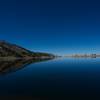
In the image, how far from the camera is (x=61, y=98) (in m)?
27.1

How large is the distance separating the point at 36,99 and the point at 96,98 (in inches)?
365

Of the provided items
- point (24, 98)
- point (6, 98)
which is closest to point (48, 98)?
point (24, 98)

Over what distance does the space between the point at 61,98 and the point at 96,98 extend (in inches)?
213

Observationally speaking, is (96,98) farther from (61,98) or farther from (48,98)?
(48,98)

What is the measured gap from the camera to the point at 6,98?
2655 centimetres

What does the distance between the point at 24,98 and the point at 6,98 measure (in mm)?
2725


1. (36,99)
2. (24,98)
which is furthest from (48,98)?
(24,98)

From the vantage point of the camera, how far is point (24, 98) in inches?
1051

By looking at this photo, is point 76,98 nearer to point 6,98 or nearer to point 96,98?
point 96,98

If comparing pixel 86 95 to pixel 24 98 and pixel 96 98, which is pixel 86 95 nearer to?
pixel 96 98

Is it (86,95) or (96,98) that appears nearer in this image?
(96,98)

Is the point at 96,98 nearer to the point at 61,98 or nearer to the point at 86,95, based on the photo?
the point at 86,95

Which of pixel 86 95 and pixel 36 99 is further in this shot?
pixel 86 95

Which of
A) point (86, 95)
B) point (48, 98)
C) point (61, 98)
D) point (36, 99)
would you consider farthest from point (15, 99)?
point (86, 95)
